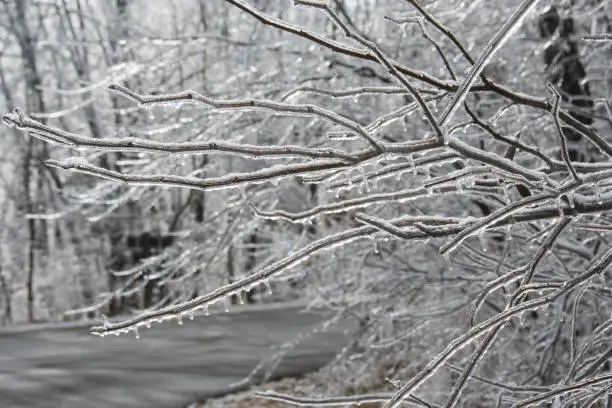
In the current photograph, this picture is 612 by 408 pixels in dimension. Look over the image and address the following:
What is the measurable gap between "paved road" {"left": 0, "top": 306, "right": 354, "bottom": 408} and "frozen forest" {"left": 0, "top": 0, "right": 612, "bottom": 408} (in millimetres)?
966

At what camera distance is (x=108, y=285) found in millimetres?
19141

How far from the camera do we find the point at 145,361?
10438 mm

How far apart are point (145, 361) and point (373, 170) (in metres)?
9.11

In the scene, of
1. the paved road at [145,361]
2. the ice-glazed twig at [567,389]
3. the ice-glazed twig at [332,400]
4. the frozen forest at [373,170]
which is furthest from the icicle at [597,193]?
the paved road at [145,361]

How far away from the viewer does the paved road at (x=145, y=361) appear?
8.71 meters

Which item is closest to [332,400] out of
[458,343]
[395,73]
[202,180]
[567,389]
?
[458,343]

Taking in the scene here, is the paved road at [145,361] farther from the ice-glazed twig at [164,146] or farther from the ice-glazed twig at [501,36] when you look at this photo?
the ice-glazed twig at [501,36]

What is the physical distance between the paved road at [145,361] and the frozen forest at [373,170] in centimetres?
97

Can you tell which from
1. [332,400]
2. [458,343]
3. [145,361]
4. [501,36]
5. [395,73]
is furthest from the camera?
[145,361]

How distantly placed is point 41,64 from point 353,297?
1384 centimetres

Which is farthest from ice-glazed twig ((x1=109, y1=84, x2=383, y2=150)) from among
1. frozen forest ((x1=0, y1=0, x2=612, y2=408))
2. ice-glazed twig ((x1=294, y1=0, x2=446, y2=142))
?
ice-glazed twig ((x1=294, y1=0, x2=446, y2=142))

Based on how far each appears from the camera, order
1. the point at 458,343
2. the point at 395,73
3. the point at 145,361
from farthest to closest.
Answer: the point at 145,361 < the point at 458,343 < the point at 395,73

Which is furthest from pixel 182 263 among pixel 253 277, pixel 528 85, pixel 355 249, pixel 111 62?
pixel 111 62

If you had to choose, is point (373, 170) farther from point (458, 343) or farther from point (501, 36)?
point (501, 36)
